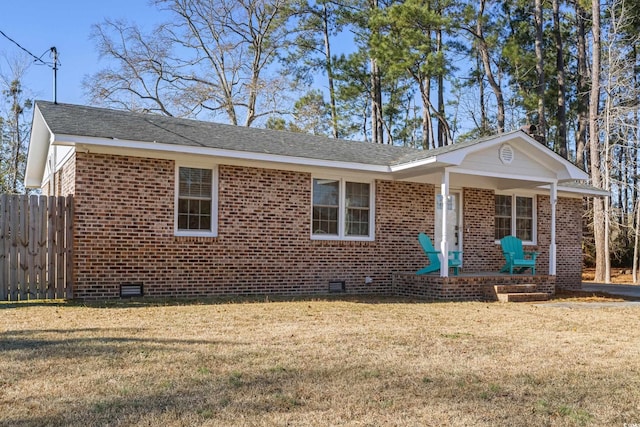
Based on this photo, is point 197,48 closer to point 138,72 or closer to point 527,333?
point 138,72

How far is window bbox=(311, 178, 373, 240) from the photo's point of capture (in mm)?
12508

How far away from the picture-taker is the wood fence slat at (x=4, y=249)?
9.68 meters

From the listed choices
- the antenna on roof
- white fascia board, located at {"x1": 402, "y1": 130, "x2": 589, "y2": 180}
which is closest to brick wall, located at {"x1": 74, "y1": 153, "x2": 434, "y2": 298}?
white fascia board, located at {"x1": 402, "y1": 130, "x2": 589, "y2": 180}

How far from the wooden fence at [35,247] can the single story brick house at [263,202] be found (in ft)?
0.80

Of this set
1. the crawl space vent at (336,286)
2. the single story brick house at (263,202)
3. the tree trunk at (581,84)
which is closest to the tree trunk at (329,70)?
the tree trunk at (581,84)

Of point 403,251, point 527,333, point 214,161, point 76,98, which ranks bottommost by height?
point 527,333

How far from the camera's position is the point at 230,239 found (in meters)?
11.4

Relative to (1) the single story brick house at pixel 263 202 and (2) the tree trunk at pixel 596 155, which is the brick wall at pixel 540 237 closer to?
(1) the single story brick house at pixel 263 202

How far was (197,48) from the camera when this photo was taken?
1122 inches

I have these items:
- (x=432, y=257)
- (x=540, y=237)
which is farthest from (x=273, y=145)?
(x=540, y=237)

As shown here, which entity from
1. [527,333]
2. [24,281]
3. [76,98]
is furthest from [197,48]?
[527,333]

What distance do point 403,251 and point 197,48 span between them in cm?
1919

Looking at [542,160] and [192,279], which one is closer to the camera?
[192,279]

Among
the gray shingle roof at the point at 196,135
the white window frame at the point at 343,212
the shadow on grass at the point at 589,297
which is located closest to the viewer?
the gray shingle roof at the point at 196,135
